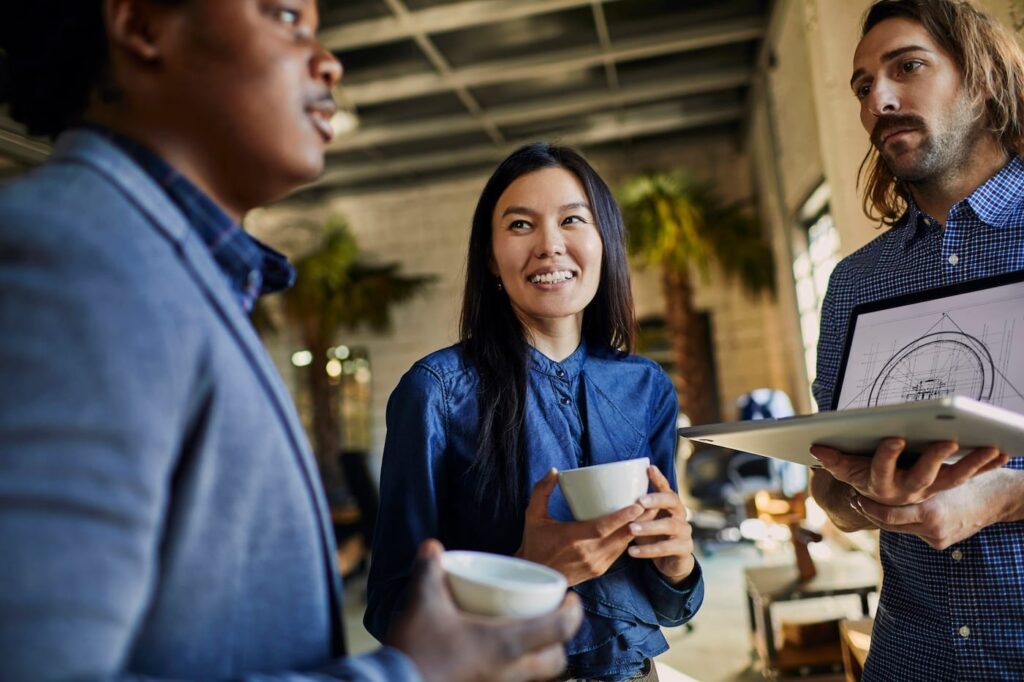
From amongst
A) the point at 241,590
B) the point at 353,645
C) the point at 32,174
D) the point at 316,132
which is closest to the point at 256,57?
the point at 316,132

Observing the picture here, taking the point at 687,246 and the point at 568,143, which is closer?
the point at 687,246

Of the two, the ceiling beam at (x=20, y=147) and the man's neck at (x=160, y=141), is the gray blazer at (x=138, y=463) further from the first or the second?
the ceiling beam at (x=20, y=147)

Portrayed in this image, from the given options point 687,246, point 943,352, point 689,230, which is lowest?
point 943,352

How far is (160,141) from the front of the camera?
2.01ft

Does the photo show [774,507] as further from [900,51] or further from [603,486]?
[603,486]

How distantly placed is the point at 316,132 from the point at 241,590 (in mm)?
377

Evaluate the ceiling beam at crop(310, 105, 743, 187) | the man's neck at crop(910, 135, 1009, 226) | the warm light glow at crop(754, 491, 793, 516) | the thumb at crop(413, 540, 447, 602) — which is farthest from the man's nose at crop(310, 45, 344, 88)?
the ceiling beam at crop(310, 105, 743, 187)

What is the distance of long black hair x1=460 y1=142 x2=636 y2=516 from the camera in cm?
114

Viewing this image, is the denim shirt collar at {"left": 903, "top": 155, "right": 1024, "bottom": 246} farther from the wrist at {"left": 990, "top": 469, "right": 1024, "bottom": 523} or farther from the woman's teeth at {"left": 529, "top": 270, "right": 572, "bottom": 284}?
the woman's teeth at {"left": 529, "top": 270, "right": 572, "bottom": 284}

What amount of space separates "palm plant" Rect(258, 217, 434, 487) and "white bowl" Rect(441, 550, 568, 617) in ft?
26.7

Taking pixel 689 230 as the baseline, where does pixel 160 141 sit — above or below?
below

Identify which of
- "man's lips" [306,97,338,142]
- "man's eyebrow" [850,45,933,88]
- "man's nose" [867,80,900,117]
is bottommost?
"man's lips" [306,97,338,142]

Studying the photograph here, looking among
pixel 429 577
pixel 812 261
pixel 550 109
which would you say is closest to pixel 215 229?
pixel 429 577

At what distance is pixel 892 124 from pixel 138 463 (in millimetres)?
1363
